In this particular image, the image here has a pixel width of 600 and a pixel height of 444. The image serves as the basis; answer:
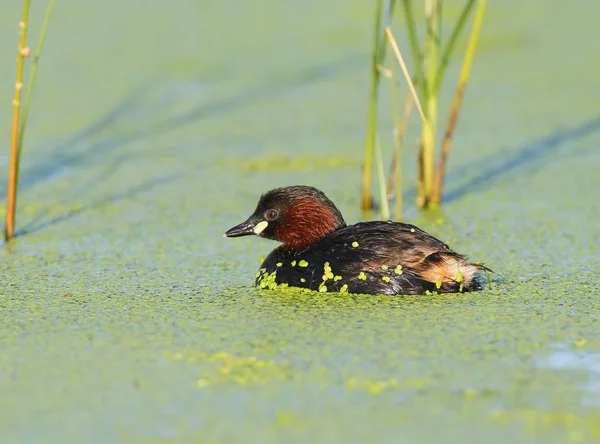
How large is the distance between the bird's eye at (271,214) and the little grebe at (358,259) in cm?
8

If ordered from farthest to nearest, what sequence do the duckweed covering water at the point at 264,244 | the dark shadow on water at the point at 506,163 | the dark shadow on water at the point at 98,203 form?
the dark shadow on water at the point at 506,163 < the dark shadow on water at the point at 98,203 < the duckweed covering water at the point at 264,244

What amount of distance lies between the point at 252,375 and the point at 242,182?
12.3 feet

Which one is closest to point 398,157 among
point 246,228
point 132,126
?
point 246,228

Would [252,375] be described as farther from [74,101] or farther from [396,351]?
[74,101]

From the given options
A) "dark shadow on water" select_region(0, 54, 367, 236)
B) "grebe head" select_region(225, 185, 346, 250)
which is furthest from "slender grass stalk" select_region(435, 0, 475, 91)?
"dark shadow on water" select_region(0, 54, 367, 236)

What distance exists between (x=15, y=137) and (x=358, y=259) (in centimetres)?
192

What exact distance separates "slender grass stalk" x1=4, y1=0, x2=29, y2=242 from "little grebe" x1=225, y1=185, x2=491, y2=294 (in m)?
1.44

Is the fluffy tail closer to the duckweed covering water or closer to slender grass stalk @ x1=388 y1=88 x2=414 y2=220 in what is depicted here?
the duckweed covering water

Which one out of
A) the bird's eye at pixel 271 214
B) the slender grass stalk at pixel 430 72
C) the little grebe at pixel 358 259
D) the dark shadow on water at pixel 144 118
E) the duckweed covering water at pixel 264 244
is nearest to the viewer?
the duckweed covering water at pixel 264 244

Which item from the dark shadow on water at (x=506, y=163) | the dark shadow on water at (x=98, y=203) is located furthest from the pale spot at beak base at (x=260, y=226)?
the dark shadow on water at (x=506, y=163)

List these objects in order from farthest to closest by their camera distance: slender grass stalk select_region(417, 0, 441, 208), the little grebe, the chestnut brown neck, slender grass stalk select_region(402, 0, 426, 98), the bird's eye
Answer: slender grass stalk select_region(417, 0, 441, 208) < slender grass stalk select_region(402, 0, 426, 98) < the bird's eye < the chestnut brown neck < the little grebe

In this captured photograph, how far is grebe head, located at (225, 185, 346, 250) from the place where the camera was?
5.23m

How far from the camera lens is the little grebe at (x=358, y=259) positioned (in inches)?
187

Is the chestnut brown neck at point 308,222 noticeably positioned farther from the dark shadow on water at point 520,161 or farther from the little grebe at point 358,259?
the dark shadow on water at point 520,161
